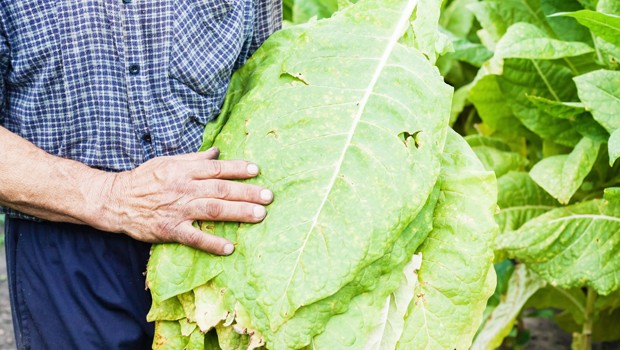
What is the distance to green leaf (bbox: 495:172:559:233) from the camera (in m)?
3.21

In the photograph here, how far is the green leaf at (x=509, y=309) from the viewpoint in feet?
10.8

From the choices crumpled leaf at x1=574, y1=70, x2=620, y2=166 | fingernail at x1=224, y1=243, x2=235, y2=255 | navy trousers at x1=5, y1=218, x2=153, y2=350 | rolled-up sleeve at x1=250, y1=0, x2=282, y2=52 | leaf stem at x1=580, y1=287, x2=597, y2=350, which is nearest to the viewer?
fingernail at x1=224, y1=243, x2=235, y2=255

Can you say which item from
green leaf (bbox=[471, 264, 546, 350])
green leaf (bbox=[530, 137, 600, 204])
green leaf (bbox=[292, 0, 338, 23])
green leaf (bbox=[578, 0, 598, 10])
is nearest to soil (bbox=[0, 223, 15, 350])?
green leaf (bbox=[292, 0, 338, 23])

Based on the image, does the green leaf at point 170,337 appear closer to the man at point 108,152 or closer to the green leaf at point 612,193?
the man at point 108,152

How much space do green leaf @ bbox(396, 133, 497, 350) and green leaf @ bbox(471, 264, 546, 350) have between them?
134cm

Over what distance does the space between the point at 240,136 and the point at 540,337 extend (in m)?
2.90

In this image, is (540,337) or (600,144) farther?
(540,337)

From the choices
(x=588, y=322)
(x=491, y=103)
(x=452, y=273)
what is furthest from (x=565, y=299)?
(x=452, y=273)

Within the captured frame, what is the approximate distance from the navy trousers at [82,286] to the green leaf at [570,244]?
1314mm

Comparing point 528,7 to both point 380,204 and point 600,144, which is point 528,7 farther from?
point 380,204

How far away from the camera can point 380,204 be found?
6.01 feet

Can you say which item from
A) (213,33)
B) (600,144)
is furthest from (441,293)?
(600,144)

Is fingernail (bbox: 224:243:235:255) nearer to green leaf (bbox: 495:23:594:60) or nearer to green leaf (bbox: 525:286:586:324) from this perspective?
green leaf (bbox: 495:23:594:60)

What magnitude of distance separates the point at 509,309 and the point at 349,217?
177 cm
